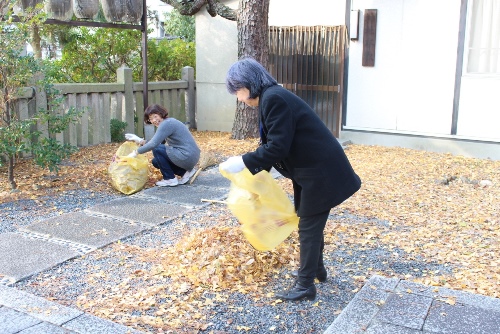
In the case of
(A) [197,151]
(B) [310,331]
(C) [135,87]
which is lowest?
(B) [310,331]

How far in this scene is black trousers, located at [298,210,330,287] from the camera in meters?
3.51

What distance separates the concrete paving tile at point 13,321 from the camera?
10.1 feet

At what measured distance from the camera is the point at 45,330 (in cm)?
307

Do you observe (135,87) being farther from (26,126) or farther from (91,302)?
(91,302)

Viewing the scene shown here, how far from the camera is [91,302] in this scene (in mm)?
3529

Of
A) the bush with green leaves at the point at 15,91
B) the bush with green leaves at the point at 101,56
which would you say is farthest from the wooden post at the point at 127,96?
the bush with green leaves at the point at 15,91

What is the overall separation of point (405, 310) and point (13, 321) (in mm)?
2357

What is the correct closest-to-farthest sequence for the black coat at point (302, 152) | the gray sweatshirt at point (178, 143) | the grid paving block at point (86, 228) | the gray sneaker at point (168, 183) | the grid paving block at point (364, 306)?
the grid paving block at point (364, 306) < the black coat at point (302, 152) < the grid paving block at point (86, 228) < the gray sweatshirt at point (178, 143) < the gray sneaker at point (168, 183)

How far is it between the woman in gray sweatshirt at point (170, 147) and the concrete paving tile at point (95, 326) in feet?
11.0

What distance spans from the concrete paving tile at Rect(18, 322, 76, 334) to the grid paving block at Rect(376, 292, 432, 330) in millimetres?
1849

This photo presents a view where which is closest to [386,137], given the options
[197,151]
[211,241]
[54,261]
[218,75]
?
[218,75]

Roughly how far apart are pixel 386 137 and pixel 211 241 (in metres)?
6.24

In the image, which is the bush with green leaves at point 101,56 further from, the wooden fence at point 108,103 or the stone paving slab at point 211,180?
the stone paving slab at point 211,180

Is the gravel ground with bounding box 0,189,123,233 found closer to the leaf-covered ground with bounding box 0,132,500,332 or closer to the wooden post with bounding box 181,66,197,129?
the leaf-covered ground with bounding box 0,132,500,332
